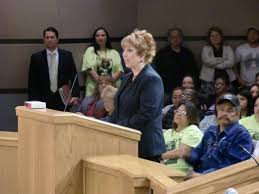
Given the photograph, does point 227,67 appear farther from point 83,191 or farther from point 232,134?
point 83,191

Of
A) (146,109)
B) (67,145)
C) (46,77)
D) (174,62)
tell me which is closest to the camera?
(67,145)

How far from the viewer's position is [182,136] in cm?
518

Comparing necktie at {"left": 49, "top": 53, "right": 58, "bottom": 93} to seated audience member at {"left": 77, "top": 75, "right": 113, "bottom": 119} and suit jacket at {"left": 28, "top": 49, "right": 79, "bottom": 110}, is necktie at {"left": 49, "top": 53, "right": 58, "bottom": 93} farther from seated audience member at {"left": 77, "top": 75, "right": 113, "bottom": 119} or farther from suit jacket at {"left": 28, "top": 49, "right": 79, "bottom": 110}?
seated audience member at {"left": 77, "top": 75, "right": 113, "bottom": 119}

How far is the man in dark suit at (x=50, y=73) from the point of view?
7.80 meters

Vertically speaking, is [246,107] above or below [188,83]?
below

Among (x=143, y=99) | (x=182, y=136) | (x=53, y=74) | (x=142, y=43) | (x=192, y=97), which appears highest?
(x=142, y=43)

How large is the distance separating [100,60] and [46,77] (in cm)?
60

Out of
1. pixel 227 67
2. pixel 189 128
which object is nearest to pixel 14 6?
pixel 227 67

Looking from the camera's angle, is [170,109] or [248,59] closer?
[170,109]

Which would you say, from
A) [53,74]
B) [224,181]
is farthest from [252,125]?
[53,74]

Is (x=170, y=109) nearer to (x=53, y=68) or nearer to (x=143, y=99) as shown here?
(x=53, y=68)

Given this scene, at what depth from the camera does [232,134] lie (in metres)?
4.14

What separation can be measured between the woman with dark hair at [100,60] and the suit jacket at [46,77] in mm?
168

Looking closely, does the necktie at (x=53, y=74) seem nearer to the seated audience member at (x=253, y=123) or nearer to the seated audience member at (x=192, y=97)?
the seated audience member at (x=192, y=97)
